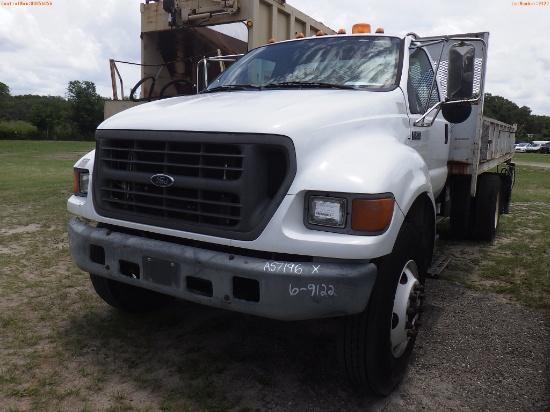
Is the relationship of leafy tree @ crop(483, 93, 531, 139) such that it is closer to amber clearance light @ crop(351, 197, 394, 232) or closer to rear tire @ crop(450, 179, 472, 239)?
rear tire @ crop(450, 179, 472, 239)

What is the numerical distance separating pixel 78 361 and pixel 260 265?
1.53 meters

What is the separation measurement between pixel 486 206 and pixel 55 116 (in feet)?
266

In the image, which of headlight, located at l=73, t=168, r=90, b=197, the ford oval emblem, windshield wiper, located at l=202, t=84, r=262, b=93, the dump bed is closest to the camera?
the ford oval emblem

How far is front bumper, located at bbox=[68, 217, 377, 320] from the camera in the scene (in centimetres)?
236

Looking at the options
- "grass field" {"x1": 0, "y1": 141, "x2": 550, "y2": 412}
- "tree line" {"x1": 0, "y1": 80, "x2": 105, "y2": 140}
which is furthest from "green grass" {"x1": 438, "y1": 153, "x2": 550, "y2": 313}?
"tree line" {"x1": 0, "y1": 80, "x2": 105, "y2": 140}

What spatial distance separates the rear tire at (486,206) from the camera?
20.3 ft

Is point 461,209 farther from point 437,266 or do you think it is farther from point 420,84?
point 420,84

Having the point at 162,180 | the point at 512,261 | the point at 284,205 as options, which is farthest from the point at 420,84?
the point at 512,261

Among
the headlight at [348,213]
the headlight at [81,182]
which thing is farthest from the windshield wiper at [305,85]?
the headlight at [81,182]

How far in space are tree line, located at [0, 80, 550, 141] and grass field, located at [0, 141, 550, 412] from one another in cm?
5911

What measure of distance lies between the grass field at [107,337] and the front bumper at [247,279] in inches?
23.2

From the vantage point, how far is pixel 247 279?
2496 millimetres

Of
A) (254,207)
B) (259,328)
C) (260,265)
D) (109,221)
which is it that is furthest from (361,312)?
(109,221)

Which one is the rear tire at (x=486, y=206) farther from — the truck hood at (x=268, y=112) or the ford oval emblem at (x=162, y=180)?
the ford oval emblem at (x=162, y=180)
